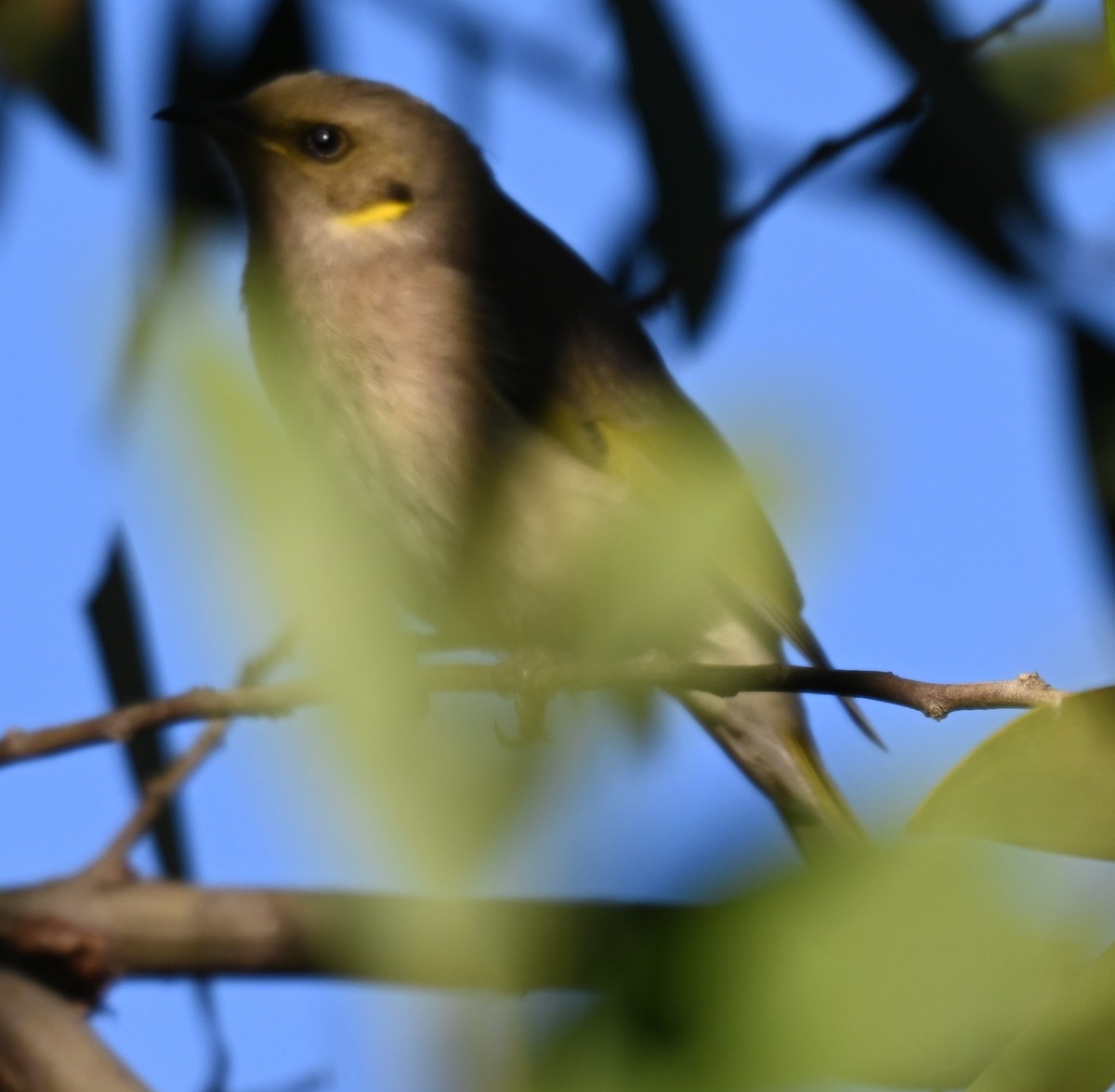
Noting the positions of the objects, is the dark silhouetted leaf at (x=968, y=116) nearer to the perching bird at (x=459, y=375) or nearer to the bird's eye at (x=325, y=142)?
the perching bird at (x=459, y=375)

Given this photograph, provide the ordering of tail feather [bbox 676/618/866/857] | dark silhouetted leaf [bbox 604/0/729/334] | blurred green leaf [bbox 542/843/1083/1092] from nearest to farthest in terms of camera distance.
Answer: blurred green leaf [bbox 542/843/1083/1092]
dark silhouetted leaf [bbox 604/0/729/334]
tail feather [bbox 676/618/866/857]

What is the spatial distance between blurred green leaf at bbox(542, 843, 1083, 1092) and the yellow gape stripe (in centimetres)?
253

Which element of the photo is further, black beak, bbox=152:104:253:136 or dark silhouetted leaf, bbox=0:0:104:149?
black beak, bbox=152:104:253:136

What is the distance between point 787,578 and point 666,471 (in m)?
0.33

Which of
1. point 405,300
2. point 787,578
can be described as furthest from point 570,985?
point 405,300

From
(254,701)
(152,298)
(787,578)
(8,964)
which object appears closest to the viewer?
(254,701)

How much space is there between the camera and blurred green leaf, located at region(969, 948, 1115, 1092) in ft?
2.37

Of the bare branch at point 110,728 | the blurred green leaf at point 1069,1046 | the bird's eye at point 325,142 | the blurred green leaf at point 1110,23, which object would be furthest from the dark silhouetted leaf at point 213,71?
the blurred green leaf at point 1069,1046

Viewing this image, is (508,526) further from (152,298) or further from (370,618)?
(370,618)

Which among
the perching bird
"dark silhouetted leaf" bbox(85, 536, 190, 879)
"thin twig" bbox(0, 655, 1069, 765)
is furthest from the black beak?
"thin twig" bbox(0, 655, 1069, 765)

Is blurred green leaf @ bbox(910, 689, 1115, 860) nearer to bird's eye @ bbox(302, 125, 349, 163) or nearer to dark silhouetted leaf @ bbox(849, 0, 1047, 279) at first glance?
dark silhouetted leaf @ bbox(849, 0, 1047, 279)

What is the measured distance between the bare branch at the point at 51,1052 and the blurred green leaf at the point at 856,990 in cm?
68

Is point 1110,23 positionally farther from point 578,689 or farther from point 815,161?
point 815,161

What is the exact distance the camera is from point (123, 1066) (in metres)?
1.40
